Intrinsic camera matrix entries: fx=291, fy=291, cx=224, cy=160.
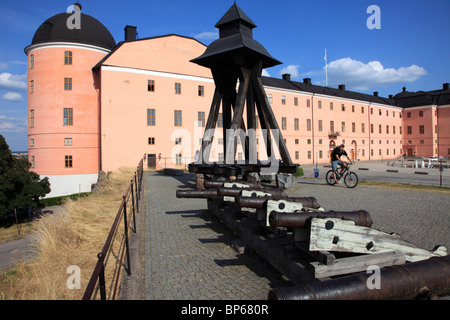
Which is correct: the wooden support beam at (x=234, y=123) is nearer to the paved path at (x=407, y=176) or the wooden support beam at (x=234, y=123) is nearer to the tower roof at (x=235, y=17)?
the tower roof at (x=235, y=17)

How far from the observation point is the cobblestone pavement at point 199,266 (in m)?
3.49

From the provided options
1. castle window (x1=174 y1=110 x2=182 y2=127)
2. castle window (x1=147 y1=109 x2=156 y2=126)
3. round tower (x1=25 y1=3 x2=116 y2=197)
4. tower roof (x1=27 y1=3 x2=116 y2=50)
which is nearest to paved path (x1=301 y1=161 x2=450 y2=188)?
castle window (x1=174 y1=110 x2=182 y2=127)

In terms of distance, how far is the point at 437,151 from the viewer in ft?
173

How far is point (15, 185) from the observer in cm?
2605

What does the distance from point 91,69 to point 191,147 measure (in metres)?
13.4

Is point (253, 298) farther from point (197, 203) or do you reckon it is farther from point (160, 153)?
point (160, 153)

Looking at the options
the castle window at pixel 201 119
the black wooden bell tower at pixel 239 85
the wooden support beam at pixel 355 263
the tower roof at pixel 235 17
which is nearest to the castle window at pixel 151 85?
the castle window at pixel 201 119

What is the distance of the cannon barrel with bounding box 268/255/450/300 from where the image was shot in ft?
7.52

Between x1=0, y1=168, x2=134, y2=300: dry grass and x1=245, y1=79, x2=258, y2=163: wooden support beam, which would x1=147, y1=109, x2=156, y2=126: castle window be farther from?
x1=0, y1=168, x2=134, y2=300: dry grass

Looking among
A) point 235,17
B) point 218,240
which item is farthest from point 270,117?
point 218,240
